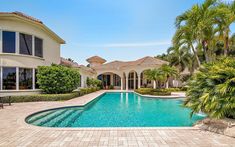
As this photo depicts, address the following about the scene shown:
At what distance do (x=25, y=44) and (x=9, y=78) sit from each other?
3695 mm

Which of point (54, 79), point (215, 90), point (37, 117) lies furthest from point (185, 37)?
point (54, 79)

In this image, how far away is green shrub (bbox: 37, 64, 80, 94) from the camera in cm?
1608

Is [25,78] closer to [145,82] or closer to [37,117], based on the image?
[37,117]

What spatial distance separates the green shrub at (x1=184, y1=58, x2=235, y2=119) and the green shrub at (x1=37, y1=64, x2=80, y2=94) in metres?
12.7

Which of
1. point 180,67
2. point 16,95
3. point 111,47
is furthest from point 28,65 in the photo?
point 180,67

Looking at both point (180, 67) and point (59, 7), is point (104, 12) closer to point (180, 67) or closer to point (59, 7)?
point (59, 7)

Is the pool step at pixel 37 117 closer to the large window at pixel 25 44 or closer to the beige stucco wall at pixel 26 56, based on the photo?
the beige stucco wall at pixel 26 56

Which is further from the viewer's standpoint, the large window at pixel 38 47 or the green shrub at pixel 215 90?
the large window at pixel 38 47

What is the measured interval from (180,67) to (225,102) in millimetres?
31780

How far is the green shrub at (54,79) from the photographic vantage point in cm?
1608

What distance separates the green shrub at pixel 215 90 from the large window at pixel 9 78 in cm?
1530

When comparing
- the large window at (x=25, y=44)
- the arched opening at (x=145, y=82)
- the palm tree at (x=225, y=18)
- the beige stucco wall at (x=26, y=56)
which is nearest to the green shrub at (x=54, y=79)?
the beige stucco wall at (x=26, y=56)

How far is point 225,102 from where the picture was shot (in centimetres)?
625

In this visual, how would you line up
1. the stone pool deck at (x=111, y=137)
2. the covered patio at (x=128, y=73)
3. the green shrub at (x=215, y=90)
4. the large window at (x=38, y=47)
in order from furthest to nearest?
the covered patio at (x=128, y=73) < the large window at (x=38, y=47) < the green shrub at (x=215, y=90) < the stone pool deck at (x=111, y=137)
